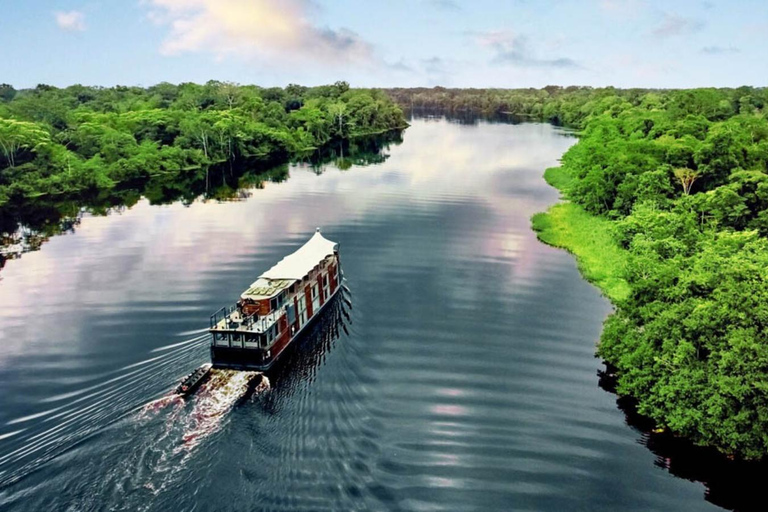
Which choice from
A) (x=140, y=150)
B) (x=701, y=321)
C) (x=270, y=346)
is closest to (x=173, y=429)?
(x=270, y=346)

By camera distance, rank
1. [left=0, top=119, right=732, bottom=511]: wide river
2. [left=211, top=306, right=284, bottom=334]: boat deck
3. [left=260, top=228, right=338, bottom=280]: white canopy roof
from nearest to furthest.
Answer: [left=0, top=119, right=732, bottom=511]: wide river, [left=211, top=306, right=284, bottom=334]: boat deck, [left=260, top=228, right=338, bottom=280]: white canopy roof

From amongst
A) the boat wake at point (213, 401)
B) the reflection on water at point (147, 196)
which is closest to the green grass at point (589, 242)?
the boat wake at point (213, 401)

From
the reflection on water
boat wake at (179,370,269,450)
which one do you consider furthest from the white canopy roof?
the reflection on water

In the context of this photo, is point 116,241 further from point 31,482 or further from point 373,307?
point 31,482

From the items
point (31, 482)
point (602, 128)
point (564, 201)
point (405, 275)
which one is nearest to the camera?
point (31, 482)

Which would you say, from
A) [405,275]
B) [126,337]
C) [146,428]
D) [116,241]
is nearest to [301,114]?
[116,241]

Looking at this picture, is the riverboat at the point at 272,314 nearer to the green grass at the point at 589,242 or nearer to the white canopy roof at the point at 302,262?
the white canopy roof at the point at 302,262

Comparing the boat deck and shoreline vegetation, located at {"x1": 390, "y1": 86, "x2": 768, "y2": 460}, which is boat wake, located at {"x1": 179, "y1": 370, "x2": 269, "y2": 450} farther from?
shoreline vegetation, located at {"x1": 390, "y1": 86, "x2": 768, "y2": 460}

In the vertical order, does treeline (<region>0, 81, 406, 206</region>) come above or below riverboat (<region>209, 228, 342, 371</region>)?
above
